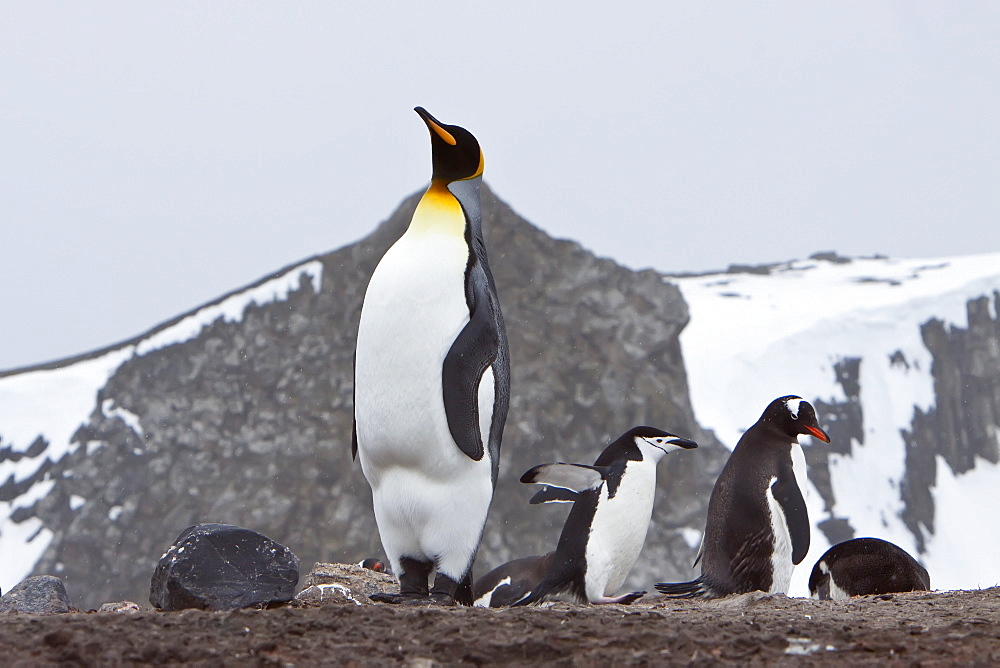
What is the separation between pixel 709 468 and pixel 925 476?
49.9ft

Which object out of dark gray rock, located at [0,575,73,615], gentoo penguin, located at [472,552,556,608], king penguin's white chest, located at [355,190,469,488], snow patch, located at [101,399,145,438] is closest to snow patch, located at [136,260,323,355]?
snow patch, located at [101,399,145,438]

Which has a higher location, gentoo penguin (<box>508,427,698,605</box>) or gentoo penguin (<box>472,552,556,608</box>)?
gentoo penguin (<box>508,427,698,605</box>)

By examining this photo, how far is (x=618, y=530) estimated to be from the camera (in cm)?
548

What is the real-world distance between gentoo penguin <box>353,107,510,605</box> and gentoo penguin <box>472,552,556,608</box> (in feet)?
10.2

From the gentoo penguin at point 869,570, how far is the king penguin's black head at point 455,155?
3095mm

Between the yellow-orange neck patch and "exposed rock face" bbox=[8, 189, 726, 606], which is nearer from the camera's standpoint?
the yellow-orange neck patch

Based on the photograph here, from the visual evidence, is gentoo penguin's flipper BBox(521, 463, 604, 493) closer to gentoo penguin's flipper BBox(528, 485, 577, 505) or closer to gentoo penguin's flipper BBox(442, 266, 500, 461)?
gentoo penguin's flipper BBox(528, 485, 577, 505)

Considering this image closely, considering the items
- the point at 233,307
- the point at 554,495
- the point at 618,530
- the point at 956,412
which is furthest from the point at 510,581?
the point at 956,412

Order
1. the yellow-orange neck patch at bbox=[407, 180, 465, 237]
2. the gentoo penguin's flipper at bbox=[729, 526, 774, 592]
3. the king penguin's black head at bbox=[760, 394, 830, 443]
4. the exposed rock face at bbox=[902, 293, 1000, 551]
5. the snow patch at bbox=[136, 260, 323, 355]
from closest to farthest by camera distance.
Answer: the yellow-orange neck patch at bbox=[407, 180, 465, 237] → the gentoo penguin's flipper at bbox=[729, 526, 774, 592] → the king penguin's black head at bbox=[760, 394, 830, 443] → the snow patch at bbox=[136, 260, 323, 355] → the exposed rock face at bbox=[902, 293, 1000, 551]

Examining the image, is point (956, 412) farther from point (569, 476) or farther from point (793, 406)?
point (569, 476)

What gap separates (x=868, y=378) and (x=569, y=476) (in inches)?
1363

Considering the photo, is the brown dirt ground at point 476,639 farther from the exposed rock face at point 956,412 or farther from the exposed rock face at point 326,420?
the exposed rock face at point 956,412

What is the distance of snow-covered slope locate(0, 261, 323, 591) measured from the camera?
23.9m

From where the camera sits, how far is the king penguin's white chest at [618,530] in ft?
17.6
